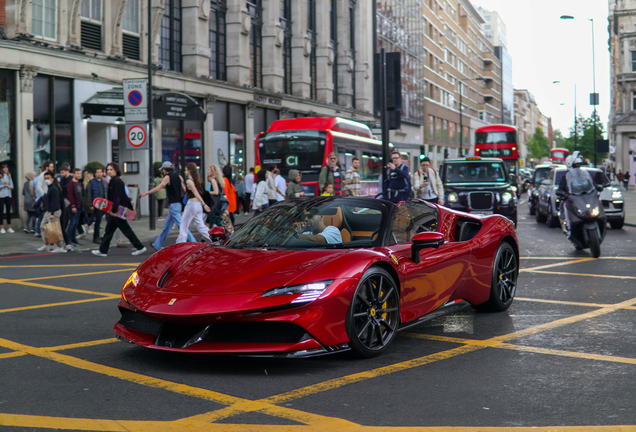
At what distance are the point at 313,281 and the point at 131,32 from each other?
23606 mm

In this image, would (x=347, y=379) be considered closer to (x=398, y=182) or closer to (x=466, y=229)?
(x=466, y=229)

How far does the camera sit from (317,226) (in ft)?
19.8

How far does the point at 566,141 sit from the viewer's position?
112 metres

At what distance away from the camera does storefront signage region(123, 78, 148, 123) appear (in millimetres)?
19828

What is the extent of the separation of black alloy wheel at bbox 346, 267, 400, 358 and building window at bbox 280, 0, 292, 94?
110 feet

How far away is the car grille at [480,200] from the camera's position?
18.4 m

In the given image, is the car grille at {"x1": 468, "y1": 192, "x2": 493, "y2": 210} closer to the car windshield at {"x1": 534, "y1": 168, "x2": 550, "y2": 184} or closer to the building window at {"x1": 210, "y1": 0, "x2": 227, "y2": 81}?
the car windshield at {"x1": 534, "y1": 168, "x2": 550, "y2": 184}

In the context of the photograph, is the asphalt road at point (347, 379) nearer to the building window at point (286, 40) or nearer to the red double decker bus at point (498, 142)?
the building window at point (286, 40)

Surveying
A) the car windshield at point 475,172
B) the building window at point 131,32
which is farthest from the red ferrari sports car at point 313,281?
the building window at point 131,32

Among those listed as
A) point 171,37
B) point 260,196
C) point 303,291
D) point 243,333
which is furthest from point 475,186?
point 171,37

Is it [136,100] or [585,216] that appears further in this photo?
[136,100]

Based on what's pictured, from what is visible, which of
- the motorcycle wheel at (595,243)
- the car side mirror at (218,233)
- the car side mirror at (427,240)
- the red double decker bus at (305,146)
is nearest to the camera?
the car side mirror at (427,240)

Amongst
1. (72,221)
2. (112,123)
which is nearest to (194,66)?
(112,123)

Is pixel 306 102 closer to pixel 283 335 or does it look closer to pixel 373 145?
pixel 373 145
